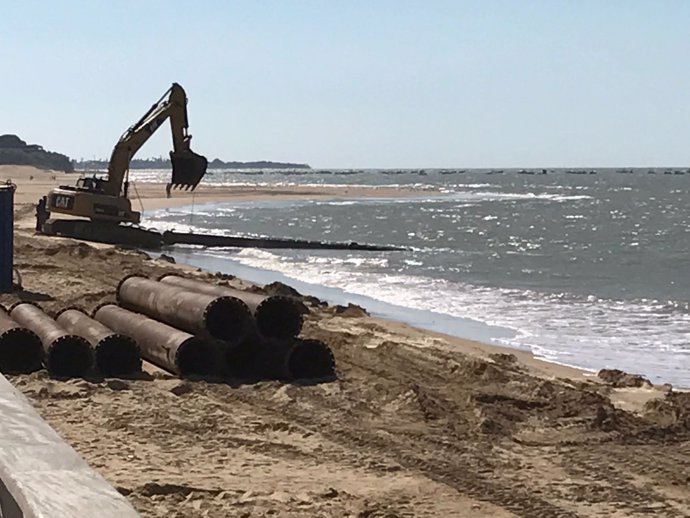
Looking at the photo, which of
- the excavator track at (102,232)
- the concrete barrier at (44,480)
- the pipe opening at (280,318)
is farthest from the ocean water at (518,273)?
the concrete barrier at (44,480)

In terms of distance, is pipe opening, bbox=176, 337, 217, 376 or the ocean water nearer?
pipe opening, bbox=176, 337, 217, 376

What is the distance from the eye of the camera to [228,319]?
415 inches

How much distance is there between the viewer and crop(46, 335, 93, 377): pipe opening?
10102 millimetres

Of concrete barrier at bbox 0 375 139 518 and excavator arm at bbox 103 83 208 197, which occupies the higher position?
excavator arm at bbox 103 83 208 197

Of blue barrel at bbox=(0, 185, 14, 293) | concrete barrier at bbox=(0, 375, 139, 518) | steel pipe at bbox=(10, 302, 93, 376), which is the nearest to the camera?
concrete barrier at bbox=(0, 375, 139, 518)

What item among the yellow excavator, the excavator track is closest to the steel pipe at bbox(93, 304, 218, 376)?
the yellow excavator

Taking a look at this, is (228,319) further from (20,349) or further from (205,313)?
(20,349)

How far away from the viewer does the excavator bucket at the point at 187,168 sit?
28.2 metres

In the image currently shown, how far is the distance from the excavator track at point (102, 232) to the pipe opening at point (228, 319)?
20521mm

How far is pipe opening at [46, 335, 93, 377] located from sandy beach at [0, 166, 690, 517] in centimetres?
25

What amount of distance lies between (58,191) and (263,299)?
69.9ft

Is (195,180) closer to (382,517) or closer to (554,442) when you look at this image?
(554,442)

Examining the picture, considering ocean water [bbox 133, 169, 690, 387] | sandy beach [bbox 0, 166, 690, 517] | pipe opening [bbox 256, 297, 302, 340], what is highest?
pipe opening [bbox 256, 297, 302, 340]

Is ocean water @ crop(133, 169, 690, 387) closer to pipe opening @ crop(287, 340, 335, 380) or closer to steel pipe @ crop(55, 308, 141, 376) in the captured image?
pipe opening @ crop(287, 340, 335, 380)
